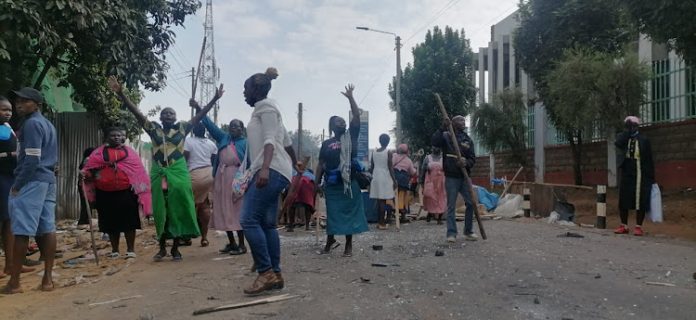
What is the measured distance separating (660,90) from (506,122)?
7.58m

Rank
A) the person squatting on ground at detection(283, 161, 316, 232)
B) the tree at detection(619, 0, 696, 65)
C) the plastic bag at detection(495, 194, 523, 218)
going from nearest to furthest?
the tree at detection(619, 0, 696, 65) < the person squatting on ground at detection(283, 161, 316, 232) < the plastic bag at detection(495, 194, 523, 218)

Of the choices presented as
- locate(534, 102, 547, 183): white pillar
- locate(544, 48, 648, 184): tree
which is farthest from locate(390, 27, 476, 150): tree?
locate(544, 48, 648, 184): tree

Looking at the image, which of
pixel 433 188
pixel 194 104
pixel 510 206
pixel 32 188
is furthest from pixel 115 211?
pixel 510 206

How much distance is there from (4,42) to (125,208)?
244cm

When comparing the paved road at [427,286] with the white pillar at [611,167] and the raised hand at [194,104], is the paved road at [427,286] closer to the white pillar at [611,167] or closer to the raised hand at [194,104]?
the raised hand at [194,104]

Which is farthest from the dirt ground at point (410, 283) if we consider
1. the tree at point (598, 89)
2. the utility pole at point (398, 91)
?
the utility pole at point (398, 91)

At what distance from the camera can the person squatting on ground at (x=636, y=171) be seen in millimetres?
9094

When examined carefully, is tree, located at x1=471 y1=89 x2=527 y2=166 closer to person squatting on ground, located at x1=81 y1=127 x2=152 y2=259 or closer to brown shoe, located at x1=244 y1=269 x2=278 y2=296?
person squatting on ground, located at x1=81 y1=127 x2=152 y2=259

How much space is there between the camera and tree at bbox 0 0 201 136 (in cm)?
739

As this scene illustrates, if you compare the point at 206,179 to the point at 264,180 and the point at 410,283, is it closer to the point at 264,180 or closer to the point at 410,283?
the point at 264,180

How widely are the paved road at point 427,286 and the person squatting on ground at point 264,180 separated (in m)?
0.27

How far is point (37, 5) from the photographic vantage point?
7.48m

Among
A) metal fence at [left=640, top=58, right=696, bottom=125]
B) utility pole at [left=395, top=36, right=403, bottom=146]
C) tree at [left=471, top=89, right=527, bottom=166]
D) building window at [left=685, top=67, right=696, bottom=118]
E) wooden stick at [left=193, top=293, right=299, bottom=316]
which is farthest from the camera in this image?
utility pole at [left=395, top=36, right=403, bottom=146]

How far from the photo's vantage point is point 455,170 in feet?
26.6
